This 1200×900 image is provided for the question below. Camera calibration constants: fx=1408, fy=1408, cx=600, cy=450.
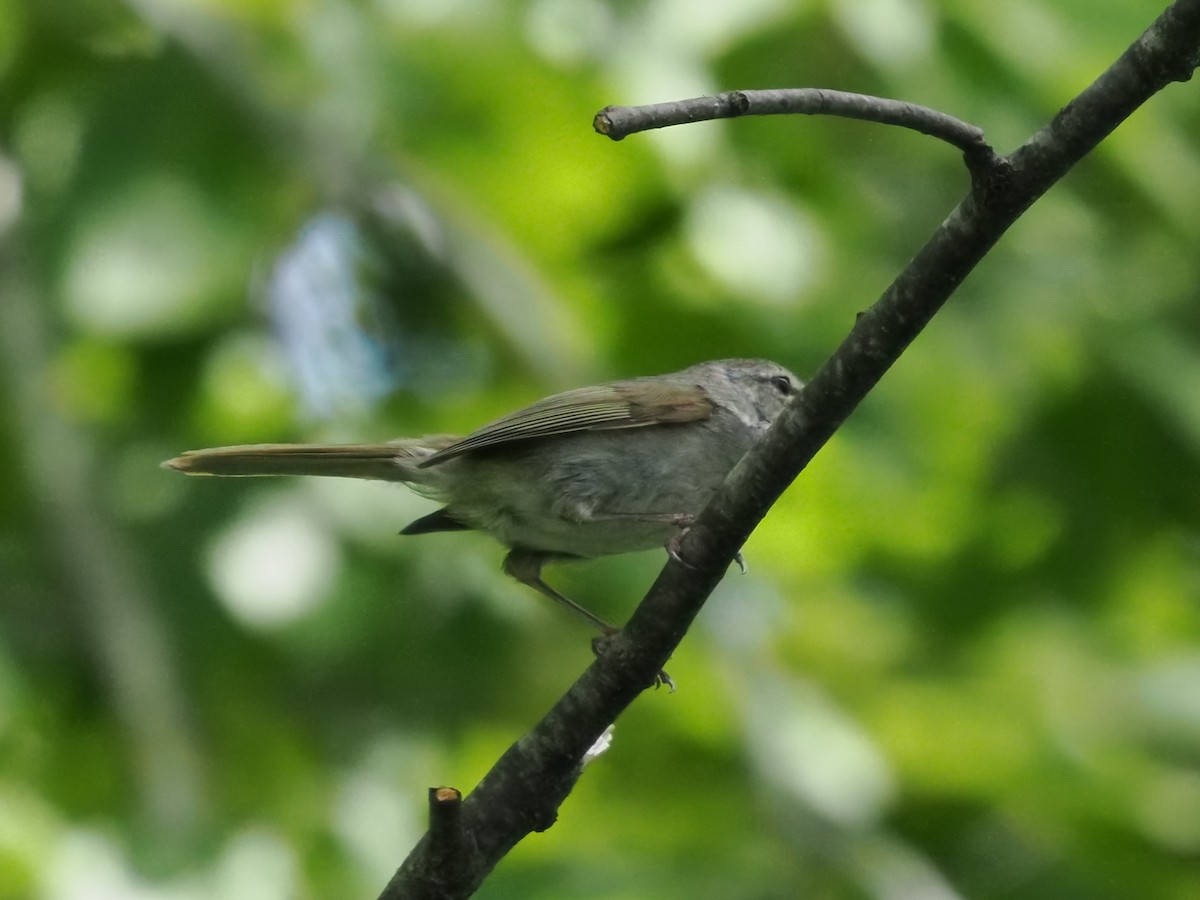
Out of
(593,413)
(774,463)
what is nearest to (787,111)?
(774,463)

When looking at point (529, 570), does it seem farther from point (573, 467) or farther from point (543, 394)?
point (543, 394)

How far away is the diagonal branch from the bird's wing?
165 cm

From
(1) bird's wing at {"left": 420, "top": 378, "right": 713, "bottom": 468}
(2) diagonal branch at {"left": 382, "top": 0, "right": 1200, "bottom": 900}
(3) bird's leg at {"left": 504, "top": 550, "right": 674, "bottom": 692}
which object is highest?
(1) bird's wing at {"left": 420, "top": 378, "right": 713, "bottom": 468}

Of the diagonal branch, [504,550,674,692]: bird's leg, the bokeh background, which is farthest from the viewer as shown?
[504,550,674,692]: bird's leg

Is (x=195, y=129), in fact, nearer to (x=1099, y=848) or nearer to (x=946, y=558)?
(x=946, y=558)

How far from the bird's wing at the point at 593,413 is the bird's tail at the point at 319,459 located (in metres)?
0.13

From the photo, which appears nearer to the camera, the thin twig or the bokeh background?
the thin twig

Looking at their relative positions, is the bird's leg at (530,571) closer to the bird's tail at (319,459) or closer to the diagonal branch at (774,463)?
the bird's tail at (319,459)

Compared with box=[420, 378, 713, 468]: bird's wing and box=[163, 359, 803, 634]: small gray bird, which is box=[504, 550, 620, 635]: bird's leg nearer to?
box=[163, 359, 803, 634]: small gray bird

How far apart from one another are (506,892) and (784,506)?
1.85 metres

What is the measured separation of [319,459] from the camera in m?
4.66

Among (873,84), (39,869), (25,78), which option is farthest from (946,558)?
(25,78)

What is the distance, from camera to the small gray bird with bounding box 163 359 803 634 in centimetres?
476

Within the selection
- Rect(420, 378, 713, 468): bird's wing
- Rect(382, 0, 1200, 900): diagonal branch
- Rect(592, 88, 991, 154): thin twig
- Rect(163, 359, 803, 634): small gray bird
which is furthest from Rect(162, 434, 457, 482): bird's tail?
Rect(592, 88, 991, 154): thin twig
